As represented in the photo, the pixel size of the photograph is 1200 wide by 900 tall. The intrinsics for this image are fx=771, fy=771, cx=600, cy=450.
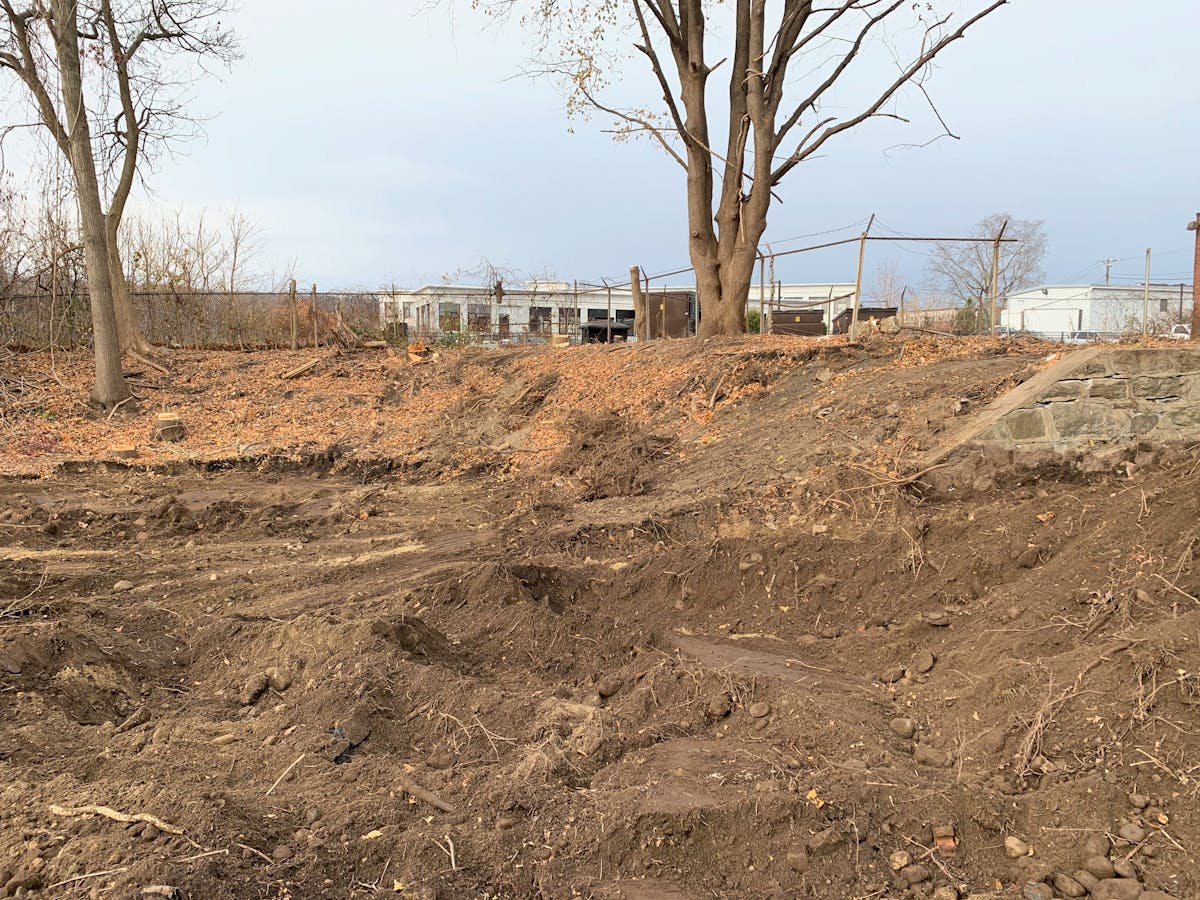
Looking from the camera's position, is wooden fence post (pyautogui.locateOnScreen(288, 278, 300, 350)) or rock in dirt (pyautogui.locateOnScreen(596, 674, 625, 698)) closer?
rock in dirt (pyautogui.locateOnScreen(596, 674, 625, 698))

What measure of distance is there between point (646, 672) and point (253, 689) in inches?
84.8

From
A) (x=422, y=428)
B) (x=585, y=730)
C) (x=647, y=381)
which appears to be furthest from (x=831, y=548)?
(x=422, y=428)

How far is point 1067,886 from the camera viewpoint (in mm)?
2619

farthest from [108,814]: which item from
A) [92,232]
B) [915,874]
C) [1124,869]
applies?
[92,232]

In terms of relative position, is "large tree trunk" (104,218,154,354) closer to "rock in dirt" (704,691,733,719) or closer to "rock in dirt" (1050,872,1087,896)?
"rock in dirt" (704,691,733,719)

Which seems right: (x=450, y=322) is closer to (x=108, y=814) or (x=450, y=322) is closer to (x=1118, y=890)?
(x=108, y=814)

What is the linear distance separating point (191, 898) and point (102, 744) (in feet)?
5.15

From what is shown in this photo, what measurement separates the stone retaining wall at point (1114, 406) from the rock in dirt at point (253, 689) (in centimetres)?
538

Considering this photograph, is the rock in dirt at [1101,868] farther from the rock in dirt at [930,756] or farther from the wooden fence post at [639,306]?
the wooden fence post at [639,306]

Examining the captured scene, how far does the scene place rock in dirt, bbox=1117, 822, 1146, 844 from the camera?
2.73 meters

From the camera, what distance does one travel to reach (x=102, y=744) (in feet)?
11.6

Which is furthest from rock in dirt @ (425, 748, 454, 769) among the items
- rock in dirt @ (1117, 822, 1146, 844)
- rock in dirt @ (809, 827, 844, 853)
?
rock in dirt @ (1117, 822, 1146, 844)

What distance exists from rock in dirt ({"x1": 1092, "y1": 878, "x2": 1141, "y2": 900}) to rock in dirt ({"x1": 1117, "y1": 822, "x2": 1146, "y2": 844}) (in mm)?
191

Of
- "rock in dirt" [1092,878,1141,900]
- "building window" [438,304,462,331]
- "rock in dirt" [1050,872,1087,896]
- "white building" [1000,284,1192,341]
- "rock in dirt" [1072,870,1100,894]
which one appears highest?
"white building" [1000,284,1192,341]
